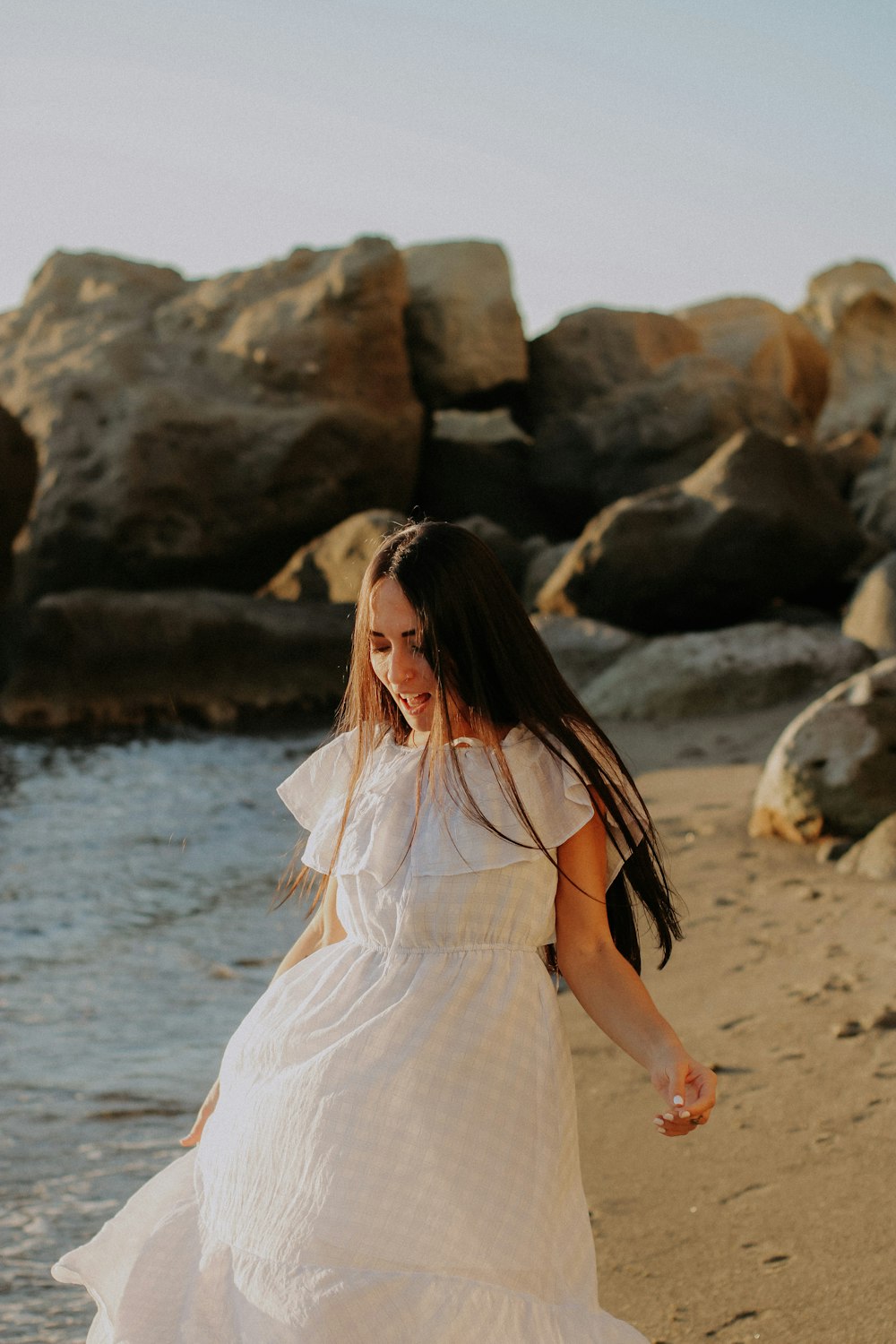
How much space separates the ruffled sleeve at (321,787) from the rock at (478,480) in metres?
16.2

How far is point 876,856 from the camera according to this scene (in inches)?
218

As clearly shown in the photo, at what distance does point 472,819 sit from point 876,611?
10.8 meters

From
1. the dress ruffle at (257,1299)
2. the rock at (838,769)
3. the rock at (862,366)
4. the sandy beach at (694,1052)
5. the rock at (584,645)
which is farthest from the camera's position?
the rock at (862,366)

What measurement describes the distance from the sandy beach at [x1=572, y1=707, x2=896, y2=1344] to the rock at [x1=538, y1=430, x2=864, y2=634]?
284 inches

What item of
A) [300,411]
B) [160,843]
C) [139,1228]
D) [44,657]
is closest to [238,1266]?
[139,1228]

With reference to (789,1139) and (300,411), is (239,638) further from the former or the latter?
(789,1139)

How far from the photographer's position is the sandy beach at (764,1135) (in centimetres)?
276

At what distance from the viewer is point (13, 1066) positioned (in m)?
4.80

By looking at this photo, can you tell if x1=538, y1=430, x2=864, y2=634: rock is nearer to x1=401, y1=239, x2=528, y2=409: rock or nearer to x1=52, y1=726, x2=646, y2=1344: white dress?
x1=401, y1=239, x2=528, y2=409: rock

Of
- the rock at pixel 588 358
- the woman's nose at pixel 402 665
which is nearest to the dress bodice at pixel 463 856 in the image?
the woman's nose at pixel 402 665

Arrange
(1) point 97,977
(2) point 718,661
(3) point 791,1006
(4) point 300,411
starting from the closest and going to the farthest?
(3) point 791,1006, (1) point 97,977, (2) point 718,661, (4) point 300,411

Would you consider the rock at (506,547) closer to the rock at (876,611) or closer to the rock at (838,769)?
the rock at (876,611)

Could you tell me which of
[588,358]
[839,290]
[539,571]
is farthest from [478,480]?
[839,290]

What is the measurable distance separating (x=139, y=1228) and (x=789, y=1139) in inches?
71.4
